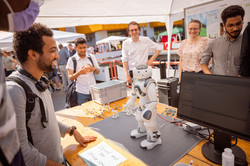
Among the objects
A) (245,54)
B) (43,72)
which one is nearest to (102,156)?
(43,72)

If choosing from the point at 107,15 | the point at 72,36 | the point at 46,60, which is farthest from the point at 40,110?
the point at 72,36

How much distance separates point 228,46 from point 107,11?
7.92ft

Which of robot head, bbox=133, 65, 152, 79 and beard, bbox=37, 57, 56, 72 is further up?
beard, bbox=37, 57, 56, 72

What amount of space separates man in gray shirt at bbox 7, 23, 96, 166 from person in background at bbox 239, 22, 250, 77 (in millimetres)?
2032

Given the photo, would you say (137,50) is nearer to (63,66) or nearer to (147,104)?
(147,104)

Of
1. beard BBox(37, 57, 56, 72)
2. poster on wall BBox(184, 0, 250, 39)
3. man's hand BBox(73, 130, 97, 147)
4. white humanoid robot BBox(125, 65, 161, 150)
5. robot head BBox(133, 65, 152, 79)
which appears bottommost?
man's hand BBox(73, 130, 97, 147)

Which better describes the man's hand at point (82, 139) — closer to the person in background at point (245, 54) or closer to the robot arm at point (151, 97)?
the robot arm at point (151, 97)

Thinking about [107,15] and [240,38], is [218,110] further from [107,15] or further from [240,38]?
[107,15]

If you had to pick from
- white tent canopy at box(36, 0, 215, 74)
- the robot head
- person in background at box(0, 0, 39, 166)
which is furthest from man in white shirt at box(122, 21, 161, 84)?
person in background at box(0, 0, 39, 166)

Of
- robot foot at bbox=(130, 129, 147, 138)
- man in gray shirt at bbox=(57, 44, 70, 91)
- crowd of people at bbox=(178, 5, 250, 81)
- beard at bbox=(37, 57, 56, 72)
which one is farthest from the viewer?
man in gray shirt at bbox=(57, 44, 70, 91)

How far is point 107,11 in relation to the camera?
11.0 ft

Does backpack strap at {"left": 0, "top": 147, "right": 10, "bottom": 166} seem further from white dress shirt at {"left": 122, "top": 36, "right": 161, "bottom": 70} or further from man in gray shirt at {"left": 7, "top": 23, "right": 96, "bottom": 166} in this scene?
white dress shirt at {"left": 122, "top": 36, "right": 161, "bottom": 70}

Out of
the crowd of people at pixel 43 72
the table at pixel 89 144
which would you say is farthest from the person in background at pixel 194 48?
the table at pixel 89 144

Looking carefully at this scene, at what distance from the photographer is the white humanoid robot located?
1.22 meters
